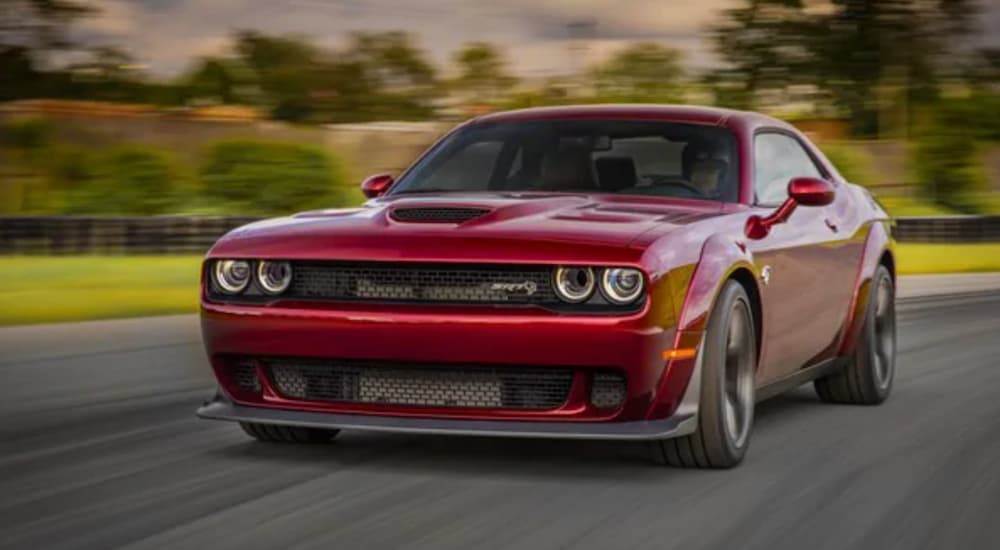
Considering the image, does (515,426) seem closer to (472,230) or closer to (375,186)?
(472,230)

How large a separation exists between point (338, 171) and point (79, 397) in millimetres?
32005

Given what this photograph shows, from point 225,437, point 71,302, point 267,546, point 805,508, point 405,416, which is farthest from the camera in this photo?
point 71,302

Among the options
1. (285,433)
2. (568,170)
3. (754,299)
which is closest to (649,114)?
(568,170)

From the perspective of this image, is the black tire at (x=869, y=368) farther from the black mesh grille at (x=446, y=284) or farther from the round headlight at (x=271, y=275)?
the round headlight at (x=271, y=275)

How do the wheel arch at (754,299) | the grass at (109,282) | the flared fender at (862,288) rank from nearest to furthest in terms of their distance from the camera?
the wheel arch at (754,299), the flared fender at (862,288), the grass at (109,282)

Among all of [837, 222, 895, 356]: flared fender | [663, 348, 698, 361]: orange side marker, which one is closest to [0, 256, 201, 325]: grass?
[837, 222, 895, 356]: flared fender

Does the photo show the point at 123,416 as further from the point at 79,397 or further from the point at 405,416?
the point at 405,416

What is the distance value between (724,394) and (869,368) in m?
2.56

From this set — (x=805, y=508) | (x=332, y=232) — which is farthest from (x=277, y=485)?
(x=805, y=508)

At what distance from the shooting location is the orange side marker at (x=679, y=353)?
6254mm

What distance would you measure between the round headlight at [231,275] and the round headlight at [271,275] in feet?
0.23

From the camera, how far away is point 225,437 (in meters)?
7.38

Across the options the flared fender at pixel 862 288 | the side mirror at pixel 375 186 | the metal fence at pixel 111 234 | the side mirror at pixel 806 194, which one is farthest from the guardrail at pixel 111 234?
the side mirror at pixel 806 194

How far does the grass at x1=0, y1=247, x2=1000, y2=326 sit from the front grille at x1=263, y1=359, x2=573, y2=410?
10.1 m
